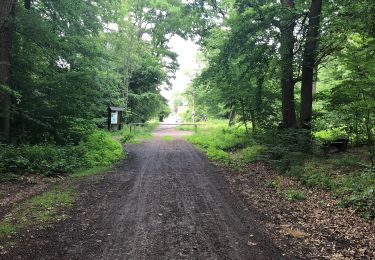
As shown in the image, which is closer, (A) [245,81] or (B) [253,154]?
(B) [253,154]

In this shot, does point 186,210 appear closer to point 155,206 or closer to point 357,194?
point 155,206

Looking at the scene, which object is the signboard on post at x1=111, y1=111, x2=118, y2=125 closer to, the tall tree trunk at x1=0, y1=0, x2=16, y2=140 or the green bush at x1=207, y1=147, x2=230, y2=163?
the green bush at x1=207, y1=147, x2=230, y2=163

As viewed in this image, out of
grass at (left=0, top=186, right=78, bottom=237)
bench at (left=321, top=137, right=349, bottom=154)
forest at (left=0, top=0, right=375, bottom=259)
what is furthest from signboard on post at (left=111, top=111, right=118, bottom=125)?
grass at (left=0, top=186, right=78, bottom=237)

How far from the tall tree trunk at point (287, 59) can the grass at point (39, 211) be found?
815 centimetres

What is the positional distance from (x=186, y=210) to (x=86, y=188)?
3.02 metres

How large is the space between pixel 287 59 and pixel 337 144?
3448 millimetres

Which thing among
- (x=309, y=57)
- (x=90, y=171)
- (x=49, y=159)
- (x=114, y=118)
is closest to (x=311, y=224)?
(x=90, y=171)

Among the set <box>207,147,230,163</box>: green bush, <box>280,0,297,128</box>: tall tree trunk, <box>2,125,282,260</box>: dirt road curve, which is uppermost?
<box>280,0,297,128</box>: tall tree trunk

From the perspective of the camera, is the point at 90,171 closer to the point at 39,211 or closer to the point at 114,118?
the point at 39,211

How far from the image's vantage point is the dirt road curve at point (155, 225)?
4.72 meters

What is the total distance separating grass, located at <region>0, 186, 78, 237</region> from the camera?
5.59 meters

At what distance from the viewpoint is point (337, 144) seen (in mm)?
11922

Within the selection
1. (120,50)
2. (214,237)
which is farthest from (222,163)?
(120,50)

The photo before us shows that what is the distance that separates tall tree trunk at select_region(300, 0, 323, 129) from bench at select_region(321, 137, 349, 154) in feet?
2.71
